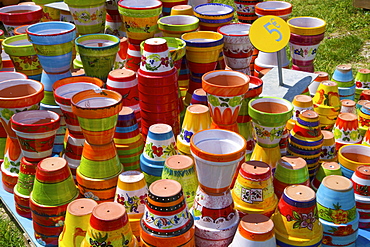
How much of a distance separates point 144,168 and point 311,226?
2.94ft

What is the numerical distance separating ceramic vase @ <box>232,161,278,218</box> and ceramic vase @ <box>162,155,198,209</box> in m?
0.22

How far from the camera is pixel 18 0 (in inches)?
270

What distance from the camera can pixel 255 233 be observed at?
1850 mm

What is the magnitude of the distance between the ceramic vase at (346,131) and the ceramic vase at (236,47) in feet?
2.24

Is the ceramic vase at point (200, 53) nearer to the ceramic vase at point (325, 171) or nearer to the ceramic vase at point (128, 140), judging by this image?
the ceramic vase at point (128, 140)

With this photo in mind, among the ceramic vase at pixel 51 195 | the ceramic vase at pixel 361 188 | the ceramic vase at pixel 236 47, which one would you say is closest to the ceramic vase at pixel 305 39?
the ceramic vase at pixel 236 47

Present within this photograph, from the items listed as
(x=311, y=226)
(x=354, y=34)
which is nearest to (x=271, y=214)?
(x=311, y=226)

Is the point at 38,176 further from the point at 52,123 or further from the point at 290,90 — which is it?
the point at 290,90

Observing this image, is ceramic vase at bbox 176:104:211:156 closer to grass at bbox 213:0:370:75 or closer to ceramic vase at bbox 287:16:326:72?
ceramic vase at bbox 287:16:326:72

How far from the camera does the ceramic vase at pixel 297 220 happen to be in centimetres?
199

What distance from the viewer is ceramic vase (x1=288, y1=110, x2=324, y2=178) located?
2570mm

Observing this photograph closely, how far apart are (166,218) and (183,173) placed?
34 cm

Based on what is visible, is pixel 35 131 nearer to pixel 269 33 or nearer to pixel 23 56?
pixel 23 56

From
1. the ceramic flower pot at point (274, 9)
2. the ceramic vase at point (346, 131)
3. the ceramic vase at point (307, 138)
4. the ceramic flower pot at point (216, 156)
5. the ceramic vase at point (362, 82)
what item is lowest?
the ceramic vase at point (362, 82)
